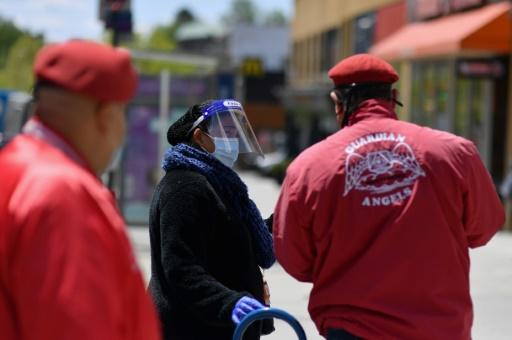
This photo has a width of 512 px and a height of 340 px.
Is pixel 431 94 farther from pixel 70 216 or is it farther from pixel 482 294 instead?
pixel 70 216

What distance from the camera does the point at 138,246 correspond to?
1525 centimetres

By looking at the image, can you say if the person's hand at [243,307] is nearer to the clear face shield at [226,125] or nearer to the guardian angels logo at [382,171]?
the guardian angels logo at [382,171]

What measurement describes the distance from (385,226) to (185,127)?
1.11 metres

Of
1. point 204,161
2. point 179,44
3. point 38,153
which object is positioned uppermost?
point 38,153

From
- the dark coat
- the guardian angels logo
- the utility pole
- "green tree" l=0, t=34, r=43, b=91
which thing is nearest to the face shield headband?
the dark coat

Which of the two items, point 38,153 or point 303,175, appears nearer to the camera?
point 38,153

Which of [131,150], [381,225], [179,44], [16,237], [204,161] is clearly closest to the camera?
[16,237]

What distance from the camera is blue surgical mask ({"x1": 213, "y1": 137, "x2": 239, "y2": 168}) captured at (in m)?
→ 4.13

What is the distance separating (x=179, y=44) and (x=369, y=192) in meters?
104

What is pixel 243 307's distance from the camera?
3.67 meters

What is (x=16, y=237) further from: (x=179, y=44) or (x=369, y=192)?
(x=179, y=44)

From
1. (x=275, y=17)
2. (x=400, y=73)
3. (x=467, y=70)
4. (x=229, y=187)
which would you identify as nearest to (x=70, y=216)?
(x=229, y=187)

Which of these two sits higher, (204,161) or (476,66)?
(204,161)

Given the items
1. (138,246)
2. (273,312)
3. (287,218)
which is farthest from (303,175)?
(138,246)
